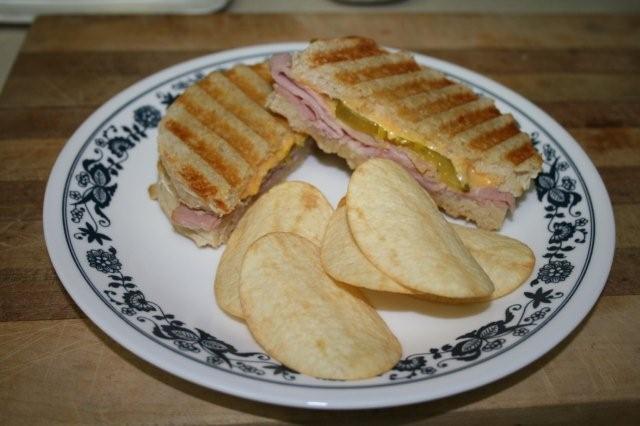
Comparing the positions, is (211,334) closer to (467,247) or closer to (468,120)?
(467,247)

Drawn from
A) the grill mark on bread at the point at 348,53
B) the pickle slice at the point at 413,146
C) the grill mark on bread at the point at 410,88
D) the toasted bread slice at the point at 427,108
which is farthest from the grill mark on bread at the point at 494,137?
the grill mark on bread at the point at 348,53

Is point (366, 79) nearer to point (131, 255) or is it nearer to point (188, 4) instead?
point (131, 255)

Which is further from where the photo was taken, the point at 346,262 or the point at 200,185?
the point at 200,185

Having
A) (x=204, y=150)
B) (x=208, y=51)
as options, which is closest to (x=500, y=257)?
(x=204, y=150)

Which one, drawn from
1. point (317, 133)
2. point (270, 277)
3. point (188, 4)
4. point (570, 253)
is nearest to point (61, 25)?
point (188, 4)

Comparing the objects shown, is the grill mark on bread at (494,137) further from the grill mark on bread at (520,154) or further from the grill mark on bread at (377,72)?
the grill mark on bread at (377,72)

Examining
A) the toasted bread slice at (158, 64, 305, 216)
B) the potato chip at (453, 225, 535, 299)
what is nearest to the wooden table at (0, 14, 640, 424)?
the potato chip at (453, 225, 535, 299)
